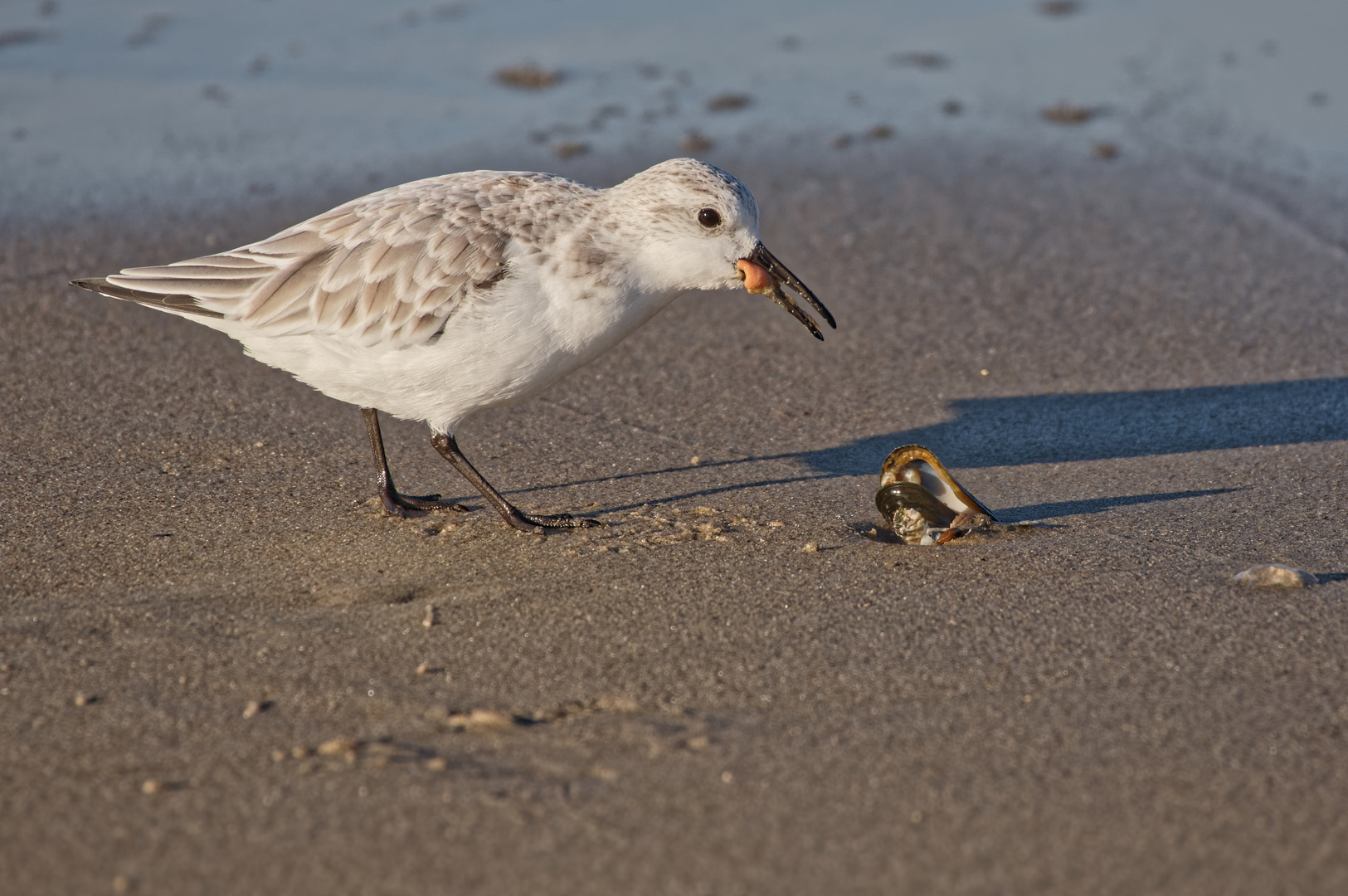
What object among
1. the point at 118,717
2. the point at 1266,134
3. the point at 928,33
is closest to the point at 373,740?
the point at 118,717

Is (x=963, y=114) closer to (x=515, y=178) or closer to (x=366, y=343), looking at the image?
(x=515, y=178)

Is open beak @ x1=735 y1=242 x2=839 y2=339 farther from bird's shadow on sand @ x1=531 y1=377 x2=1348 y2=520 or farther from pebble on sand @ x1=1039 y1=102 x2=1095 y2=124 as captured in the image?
pebble on sand @ x1=1039 y1=102 x2=1095 y2=124

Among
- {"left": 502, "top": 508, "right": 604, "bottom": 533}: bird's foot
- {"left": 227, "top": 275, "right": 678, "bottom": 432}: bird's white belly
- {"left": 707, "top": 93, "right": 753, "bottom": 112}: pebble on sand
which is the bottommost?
{"left": 502, "top": 508, "right": 604, "bottom": 533}: bird's foot

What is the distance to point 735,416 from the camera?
5.30 metres

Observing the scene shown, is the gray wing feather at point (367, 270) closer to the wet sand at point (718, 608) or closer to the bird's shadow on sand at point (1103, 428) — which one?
the wet sand at point (718, 608)

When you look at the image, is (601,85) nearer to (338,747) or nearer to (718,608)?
(718,608)

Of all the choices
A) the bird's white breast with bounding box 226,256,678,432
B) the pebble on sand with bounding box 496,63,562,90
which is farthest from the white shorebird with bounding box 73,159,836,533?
the pebble on sand with bounding box 496,63,562,90

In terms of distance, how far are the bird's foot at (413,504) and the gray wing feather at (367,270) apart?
1.93 feet

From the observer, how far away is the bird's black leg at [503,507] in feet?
14.0

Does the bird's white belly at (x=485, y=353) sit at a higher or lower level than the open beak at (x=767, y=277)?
lower

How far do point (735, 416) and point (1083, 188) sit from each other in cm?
333

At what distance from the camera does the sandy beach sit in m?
2.71

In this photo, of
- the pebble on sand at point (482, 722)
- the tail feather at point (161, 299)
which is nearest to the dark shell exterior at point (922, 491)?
the pebble on sand at point (482, 722)

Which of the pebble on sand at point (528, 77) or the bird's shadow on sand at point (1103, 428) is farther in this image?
the pebble on sand at point (528, 77)
